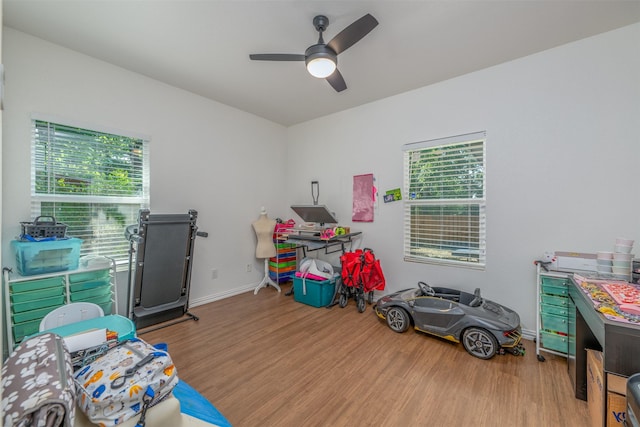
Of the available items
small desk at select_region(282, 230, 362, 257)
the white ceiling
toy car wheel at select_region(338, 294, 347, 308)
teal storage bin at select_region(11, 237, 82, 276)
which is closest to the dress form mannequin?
small desk at select_region(282, 230, 362, 257)

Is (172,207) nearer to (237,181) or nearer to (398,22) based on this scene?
(237,181)

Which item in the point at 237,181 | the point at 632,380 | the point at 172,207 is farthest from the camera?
the point at 237,181

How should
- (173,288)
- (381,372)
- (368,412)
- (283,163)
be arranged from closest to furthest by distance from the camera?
(368,412), (381,372), (173,288), (283,163)

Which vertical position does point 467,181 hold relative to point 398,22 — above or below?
below

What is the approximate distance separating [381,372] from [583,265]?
191 centimetres

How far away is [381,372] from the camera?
2469 mm

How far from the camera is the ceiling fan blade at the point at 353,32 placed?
2086mm

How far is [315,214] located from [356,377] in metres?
2.31

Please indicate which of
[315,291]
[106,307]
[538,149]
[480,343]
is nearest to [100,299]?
[106,307]

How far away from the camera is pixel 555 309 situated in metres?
2.58

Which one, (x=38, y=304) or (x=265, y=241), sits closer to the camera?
(x=38, y=304)

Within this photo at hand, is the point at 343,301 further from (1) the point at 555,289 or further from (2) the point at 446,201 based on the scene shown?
(1) the point at 555,289

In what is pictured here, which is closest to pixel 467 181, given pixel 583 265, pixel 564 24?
pixel 583 265

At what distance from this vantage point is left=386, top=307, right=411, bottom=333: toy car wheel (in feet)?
10.2
